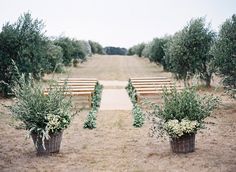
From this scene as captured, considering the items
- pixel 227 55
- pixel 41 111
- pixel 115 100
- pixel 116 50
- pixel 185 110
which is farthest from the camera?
pixel 116 50

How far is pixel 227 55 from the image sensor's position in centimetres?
1459

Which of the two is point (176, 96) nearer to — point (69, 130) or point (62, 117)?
point (62, 117)

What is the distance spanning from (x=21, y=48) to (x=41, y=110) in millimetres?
10343

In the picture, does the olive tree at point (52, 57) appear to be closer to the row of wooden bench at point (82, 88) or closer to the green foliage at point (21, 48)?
the green foliage at point (21, 48)

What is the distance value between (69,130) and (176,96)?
3.94 m

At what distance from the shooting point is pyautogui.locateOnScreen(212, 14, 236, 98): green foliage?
1455cm

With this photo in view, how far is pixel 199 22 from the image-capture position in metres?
21.5

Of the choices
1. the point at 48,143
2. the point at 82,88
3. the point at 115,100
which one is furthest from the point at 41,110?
the point at 115,100

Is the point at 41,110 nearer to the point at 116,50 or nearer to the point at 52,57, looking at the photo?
the point at 52,57

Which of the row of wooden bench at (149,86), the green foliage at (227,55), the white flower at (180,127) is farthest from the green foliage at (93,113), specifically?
the green foliage at (227,55)

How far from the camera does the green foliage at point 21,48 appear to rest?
18.0m

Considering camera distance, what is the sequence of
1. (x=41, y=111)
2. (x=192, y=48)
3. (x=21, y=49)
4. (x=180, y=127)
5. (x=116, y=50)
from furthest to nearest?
(x=116, y=50)
(x=192, y=48)
(x=21, y=49)
(x=41, y=111)
(x=180, y=127)

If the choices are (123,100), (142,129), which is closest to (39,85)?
(142,129)

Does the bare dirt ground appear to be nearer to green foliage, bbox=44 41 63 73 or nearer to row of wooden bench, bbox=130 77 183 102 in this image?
row of wooden bench, bbox=130 77 183 102
